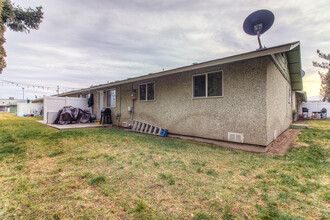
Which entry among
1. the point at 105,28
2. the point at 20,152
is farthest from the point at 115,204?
the point at 105,28

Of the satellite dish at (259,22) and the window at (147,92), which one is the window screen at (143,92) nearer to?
the window at (147,92)

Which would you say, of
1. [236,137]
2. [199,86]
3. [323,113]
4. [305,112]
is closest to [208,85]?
[199,86]

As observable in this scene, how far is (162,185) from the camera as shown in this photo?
2.40m

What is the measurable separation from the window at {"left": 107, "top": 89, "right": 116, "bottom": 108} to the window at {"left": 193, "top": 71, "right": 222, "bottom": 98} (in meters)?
6.18

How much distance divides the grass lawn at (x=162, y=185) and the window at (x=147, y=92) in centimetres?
398

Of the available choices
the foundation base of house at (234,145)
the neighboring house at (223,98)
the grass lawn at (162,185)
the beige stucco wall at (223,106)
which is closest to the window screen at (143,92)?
the neighboring house at (223,98)

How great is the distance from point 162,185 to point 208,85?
4.01 m

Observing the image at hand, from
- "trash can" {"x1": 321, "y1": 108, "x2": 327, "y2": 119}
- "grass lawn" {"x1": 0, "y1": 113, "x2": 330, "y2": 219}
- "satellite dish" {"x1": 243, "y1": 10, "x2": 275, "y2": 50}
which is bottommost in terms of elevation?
"grass lawn" {"x1": 0, "y1": 113, "x2": 330, "y2": 219}

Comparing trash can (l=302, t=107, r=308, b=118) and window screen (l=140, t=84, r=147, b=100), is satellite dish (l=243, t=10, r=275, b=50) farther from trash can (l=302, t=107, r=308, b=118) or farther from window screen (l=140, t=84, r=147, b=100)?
→ trash can (l=302, t=107, r=308, b=118)

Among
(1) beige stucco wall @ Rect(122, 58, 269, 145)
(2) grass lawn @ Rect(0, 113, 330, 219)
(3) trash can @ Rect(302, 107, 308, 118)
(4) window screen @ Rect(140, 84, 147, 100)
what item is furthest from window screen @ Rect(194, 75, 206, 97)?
(3) trash can @ Rect(302, 107, 308, 118)

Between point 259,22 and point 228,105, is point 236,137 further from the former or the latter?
point 259,22

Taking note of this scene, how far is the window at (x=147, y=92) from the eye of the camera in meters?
7.55

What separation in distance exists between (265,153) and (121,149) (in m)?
4.05

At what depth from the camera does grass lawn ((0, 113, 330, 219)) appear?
1773 mm
